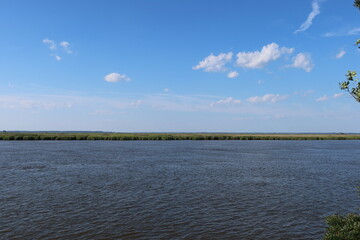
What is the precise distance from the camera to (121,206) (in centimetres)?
2302

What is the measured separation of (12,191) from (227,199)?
1993 centimetres

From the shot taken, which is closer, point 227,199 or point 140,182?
point 227,199

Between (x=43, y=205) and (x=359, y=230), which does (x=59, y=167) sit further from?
(x=359, y=230)

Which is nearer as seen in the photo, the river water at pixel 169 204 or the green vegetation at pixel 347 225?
the green vegetation at pixel 347 225

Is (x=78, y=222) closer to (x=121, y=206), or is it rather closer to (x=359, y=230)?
(x=121, y=206)

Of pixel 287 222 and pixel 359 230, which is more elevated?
pixel 359 230

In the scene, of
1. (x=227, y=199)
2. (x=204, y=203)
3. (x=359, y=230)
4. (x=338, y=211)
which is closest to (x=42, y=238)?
(x=204, y=203)

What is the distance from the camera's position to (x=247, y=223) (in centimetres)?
1945

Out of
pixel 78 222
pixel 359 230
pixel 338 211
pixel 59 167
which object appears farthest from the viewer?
pixel 59 167

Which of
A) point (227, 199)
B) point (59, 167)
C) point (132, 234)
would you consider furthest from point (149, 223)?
point (59, 167)

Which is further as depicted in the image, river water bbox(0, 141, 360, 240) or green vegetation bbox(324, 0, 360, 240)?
river water bbox(0, 141, 360, 240)

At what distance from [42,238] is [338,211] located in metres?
20.7

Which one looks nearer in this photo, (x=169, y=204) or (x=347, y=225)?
(x=347, y=225)

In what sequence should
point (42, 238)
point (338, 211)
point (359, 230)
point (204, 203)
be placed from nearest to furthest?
point (359, 230)
point (42, 238)
point (338, 211)
point (204, 203)
